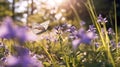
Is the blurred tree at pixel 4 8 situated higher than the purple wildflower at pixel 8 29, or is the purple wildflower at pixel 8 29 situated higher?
the blurred tree at pixel 4 8

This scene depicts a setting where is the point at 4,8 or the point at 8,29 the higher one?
the point at 4,8

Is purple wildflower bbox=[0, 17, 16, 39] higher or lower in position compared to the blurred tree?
lower

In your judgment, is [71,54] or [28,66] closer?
[28,66]

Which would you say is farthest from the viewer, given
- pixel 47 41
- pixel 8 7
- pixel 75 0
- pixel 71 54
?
pixel 8 7

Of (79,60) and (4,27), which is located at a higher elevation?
(79,60)

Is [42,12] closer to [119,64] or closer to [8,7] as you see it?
[8,7]

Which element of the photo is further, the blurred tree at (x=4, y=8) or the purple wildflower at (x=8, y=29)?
the blurred tree at (x=4, y=8)

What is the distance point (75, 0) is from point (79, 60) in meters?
25.0

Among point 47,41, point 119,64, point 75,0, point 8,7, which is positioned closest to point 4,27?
point 119,64

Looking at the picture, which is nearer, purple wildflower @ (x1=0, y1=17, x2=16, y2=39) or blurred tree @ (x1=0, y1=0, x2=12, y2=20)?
purple wildflower @ (x1=0, y1=17, x2=16, y2=39)

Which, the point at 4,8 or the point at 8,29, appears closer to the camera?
the point at 8,29

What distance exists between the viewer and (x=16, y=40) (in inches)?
48.6

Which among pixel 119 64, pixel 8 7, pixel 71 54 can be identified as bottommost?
pixel 119 64

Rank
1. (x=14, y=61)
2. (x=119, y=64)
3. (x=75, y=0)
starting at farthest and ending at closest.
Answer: (x=75, y=0), (x=119, y=64), (x=14, y=61)
